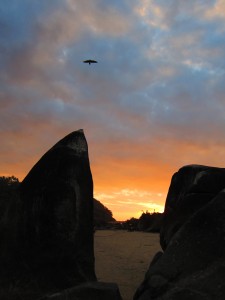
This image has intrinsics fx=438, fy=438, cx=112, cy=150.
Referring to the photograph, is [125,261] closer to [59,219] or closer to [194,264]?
[59,219]

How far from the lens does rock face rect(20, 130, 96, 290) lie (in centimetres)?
800

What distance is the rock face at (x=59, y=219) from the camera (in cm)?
800

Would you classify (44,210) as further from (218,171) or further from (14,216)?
(218,171)

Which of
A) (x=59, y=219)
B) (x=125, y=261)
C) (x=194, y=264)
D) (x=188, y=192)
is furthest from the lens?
(x=125, y=261)

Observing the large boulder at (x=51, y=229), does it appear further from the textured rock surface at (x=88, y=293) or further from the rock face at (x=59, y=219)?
the textured rock surface at (x=88, y=293)

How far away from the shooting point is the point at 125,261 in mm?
12898

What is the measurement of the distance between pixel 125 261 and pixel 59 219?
5.42m

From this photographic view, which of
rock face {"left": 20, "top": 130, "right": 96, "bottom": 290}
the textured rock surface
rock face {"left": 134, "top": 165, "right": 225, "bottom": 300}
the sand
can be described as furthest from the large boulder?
rock face {"left": 134, "top": 165, "right": 225, "bottom": 300}

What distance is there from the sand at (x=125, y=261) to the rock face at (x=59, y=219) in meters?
1.23

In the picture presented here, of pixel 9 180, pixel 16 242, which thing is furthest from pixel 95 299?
pixel 9 180

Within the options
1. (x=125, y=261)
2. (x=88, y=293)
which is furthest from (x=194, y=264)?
(x=125, y=261)

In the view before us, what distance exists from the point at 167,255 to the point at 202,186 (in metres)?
2.61

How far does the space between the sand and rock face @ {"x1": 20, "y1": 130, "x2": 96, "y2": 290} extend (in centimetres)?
123

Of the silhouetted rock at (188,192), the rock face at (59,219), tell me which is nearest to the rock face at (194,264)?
the rock face at (59,219)
